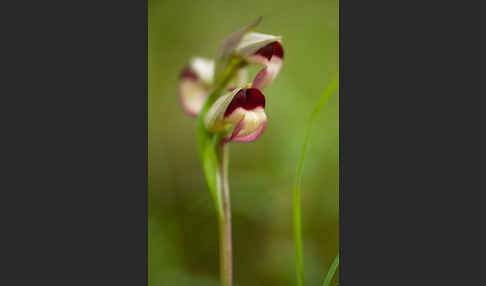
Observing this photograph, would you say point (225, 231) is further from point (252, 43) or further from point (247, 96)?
point (252, 43)

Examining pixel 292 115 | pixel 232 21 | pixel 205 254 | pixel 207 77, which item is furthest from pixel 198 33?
pixel 205 254

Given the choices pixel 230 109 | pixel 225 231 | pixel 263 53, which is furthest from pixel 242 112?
pixel 225 231

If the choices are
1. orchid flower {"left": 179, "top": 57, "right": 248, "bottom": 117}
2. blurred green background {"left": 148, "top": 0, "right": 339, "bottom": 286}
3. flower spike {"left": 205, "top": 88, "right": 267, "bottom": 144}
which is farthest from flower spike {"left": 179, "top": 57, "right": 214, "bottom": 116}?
flower spike {"left": 205, "top": 88, "right": 267, "bottom": 144}

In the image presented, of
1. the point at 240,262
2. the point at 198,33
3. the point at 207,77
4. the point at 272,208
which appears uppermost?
the point at 198,33

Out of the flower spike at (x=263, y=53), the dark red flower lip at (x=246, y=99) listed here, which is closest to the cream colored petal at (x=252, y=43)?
the flower spike at (x=263, y=53)

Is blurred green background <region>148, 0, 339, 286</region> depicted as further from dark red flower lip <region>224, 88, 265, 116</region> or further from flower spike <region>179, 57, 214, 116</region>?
dark red flower lip <region>224, 88, 265, 116</region>

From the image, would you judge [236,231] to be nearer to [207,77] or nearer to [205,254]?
[205,254]
